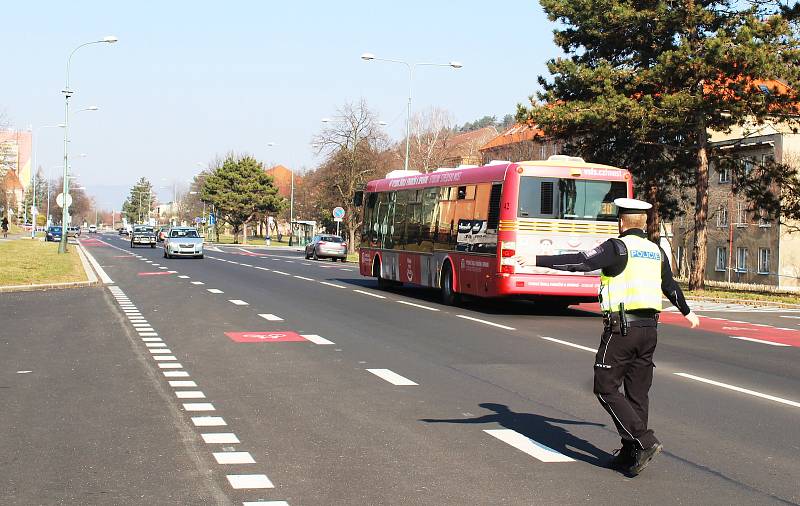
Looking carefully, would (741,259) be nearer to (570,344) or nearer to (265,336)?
(570,344)

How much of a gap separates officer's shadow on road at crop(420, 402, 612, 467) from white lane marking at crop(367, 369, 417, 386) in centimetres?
146

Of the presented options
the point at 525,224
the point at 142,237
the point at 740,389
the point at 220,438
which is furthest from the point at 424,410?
the point at 142,237

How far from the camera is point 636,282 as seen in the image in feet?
23.1

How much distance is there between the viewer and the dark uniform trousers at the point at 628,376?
6918 mm

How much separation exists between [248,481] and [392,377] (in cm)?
508

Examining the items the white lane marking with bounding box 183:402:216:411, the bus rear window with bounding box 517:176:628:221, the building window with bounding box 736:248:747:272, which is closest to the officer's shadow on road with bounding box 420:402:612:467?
the white lane marking with bounding box 183:402:216:411

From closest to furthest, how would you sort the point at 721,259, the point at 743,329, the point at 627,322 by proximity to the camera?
the point at 627,322, the point at 743,329, the point at 721,259

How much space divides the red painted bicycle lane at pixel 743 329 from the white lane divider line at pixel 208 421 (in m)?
10.9

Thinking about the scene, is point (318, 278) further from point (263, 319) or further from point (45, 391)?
point (45, 391)

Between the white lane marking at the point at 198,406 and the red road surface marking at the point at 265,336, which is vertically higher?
the white lane marking at the point at 198,406

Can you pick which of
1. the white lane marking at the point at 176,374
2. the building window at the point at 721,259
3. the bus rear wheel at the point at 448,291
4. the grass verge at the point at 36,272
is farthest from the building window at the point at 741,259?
the white lane marking at the point at 176,374

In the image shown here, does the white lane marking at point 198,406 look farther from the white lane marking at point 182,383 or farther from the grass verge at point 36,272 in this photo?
the grass verge at point 36,272

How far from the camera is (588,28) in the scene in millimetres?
37000

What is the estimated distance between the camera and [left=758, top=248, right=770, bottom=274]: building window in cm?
5622
